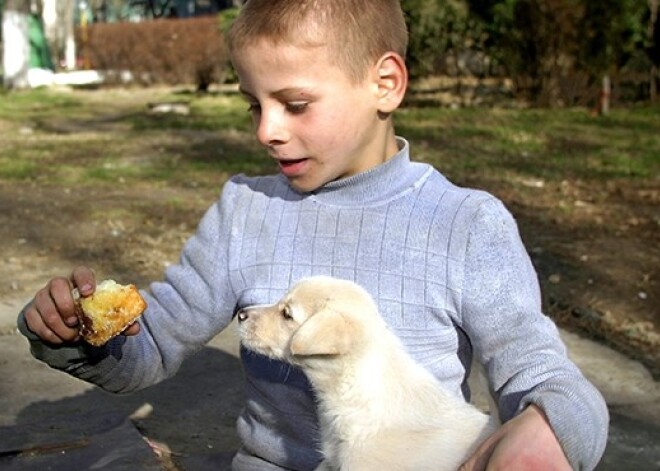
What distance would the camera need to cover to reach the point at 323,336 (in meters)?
2.04

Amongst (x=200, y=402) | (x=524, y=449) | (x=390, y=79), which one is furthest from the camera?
(x=200, y=402)

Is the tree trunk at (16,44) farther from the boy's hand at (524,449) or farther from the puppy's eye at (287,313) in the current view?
the boy's hand at (524,449)

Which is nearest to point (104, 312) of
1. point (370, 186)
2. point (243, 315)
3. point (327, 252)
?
point (243, 315)

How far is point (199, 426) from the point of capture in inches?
156

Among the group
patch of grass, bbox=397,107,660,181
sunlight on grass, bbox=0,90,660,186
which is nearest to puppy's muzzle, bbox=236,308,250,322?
sunlight on grass, bbox=0,90,660,186

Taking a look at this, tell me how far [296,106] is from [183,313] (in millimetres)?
563

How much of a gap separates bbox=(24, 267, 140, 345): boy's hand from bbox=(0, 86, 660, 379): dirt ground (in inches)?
117

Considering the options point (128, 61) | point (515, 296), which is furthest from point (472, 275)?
point (128, 61)

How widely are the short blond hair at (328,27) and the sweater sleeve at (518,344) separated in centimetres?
41

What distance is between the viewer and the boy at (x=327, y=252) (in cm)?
219

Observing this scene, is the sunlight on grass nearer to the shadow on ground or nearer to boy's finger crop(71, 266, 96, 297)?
the shadow on ground

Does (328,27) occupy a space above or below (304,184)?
above

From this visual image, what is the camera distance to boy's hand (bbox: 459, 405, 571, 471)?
173 centimetres

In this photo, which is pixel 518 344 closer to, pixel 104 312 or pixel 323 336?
pixel 323 336
